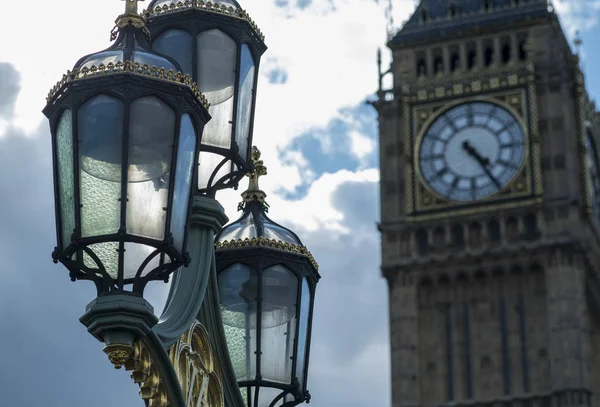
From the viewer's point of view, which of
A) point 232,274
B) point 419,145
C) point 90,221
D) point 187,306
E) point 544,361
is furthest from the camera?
point 419,145

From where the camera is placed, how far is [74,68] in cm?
580

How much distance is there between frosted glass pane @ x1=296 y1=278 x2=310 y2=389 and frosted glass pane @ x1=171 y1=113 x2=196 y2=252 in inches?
78.7

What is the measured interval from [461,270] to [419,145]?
4.72m

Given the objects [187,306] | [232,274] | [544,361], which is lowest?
[187,306]

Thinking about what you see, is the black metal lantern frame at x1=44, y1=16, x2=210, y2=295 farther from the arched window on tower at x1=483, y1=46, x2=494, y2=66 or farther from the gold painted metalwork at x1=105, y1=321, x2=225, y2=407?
the arched window on tower at x1=483, y1=46, x2=494, y2=66

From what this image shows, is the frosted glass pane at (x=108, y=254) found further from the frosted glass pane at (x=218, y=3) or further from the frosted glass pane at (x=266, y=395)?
the frosted glass pane at (x=266, y=395)

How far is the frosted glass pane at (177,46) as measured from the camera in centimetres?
722

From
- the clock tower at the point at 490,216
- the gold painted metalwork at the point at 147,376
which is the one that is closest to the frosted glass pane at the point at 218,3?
the gold painted metalwork at the point at 147,376

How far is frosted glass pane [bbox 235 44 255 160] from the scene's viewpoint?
7.19 meters

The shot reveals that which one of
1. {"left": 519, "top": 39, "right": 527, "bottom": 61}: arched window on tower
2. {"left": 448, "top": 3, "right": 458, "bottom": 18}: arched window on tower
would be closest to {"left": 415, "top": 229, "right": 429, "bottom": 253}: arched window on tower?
{"left": 519, "top": 39, "right": 527, "bottom": 61}: arched window on tower

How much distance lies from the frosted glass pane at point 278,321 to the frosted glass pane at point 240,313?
0.05 metres

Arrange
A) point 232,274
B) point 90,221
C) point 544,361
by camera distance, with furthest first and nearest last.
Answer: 1. point 544,361
2. point 232,274
3. point 90,221

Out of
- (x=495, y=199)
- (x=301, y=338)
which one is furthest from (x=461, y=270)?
(x=301, y=338)

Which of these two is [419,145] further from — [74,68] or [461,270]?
[74,68]
